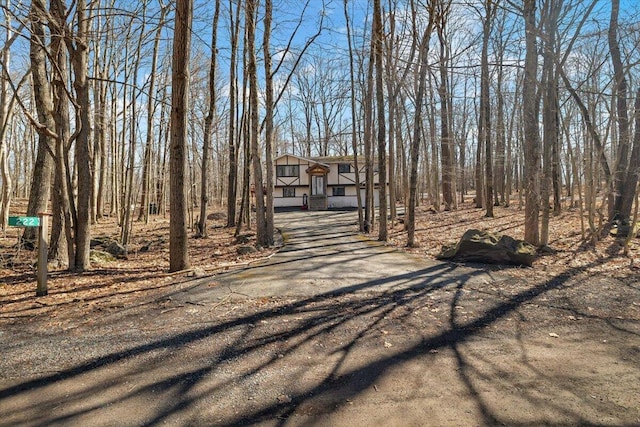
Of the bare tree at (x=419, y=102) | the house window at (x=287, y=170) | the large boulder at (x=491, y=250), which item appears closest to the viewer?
the large boulder at (x=491, y=250)

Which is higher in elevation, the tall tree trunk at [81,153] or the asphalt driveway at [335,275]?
the tall tree trunk at [81,153]

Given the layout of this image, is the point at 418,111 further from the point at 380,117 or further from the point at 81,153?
the point at 81,153

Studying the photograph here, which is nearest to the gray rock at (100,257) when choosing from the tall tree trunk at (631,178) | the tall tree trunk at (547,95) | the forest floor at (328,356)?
the forest floor at (328,356)

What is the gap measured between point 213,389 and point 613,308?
5.06 metres

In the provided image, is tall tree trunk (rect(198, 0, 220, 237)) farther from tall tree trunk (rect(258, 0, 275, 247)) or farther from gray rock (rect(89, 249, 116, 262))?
gray rock (rect(89, 249, 116, 262))

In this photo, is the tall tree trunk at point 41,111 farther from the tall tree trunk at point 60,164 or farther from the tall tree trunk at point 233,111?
the tall tree trunk at point 233,111

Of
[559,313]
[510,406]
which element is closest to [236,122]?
[559,313]

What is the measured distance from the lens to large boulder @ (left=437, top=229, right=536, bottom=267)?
7500 mm

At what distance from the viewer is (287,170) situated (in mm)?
33344

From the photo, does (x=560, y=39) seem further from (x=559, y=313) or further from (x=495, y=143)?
(x=495, y=143)

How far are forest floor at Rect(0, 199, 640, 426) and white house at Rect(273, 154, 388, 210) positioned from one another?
2664 cm

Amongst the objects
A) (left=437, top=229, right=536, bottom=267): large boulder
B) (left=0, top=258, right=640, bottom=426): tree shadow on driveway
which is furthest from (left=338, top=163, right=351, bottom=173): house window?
(left=0, top=258, right=640, bottom=426): tree shadow on driveway

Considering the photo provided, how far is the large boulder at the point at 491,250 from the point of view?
24.6ft

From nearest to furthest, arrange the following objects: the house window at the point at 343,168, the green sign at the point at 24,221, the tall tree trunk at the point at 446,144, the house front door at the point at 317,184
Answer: the green sign at the point at 24,221 → the tall tree trunk at the point at 446,144 → the house front door at the point at 317,184 → the house window at the point at 343,168
